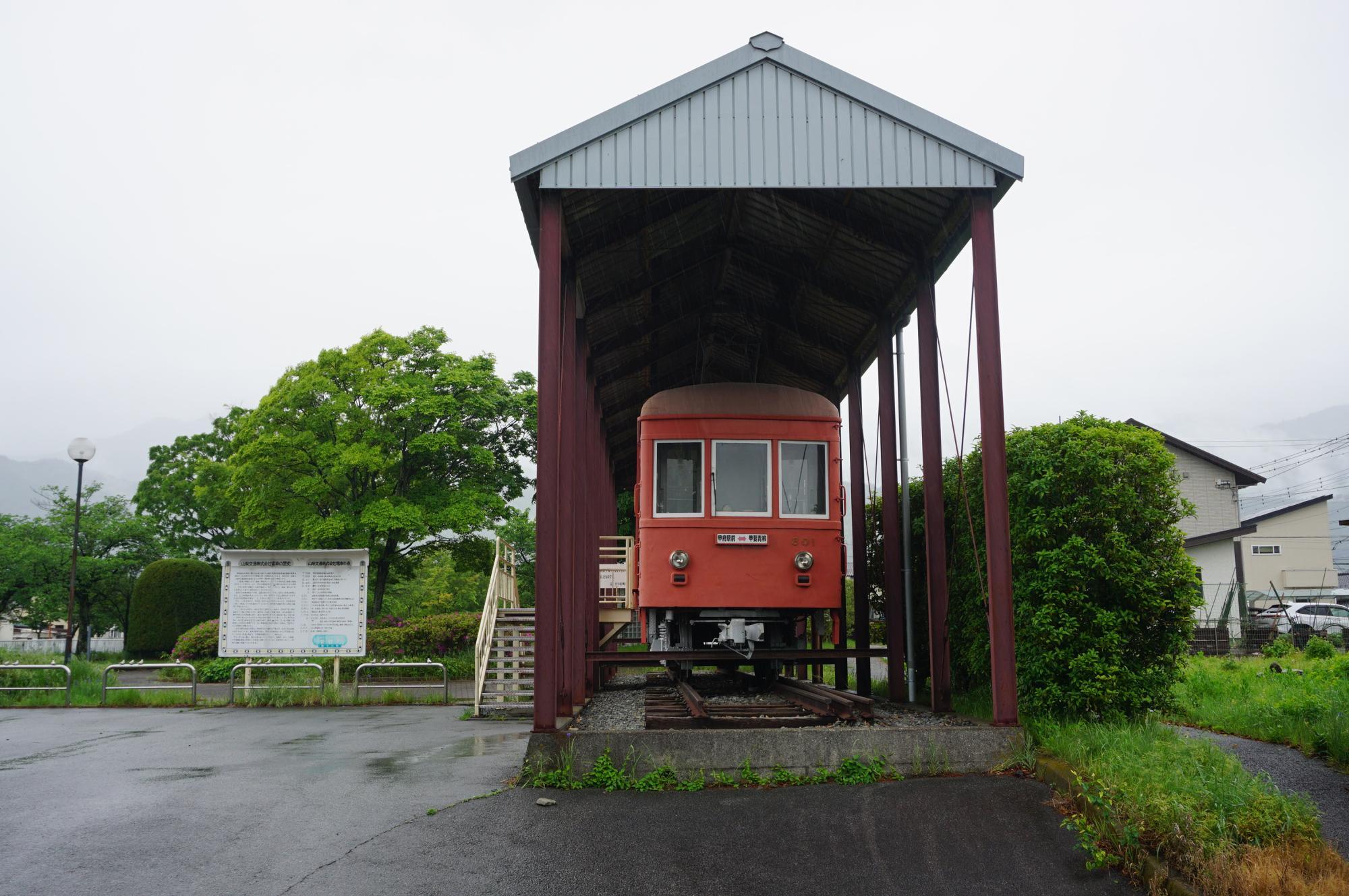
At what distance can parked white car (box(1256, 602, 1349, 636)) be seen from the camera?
23922 mm

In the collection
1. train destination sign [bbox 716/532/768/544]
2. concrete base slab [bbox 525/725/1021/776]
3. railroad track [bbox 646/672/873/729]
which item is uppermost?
train destination sign [bbox 716/532/768/544]

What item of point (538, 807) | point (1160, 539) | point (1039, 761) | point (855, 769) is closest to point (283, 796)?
point (538, 807)

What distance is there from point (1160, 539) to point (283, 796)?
700cm

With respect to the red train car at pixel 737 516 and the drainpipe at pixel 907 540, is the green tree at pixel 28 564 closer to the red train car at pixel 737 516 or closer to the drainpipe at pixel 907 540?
the red train car at pixel 737 516

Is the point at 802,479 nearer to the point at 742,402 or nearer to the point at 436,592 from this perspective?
the point at 742,402

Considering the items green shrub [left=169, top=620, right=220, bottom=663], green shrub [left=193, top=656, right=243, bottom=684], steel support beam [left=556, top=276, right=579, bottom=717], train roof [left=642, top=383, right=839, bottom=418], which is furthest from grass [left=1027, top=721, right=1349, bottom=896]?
green shrub [left=169, top=620, right=220, bottom=663]

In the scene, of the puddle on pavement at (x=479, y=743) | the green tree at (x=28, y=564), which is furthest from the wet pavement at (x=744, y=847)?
the green tree at (x=28, y=564)

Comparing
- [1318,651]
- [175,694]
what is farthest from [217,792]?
[1318,651]

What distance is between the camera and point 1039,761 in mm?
7348

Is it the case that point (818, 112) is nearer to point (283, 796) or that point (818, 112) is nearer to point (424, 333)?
point (283, 796)

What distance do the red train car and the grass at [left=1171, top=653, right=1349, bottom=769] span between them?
3697 millimetres

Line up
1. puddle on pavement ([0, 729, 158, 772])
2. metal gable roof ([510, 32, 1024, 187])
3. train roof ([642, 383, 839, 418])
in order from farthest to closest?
train roof ([642, 383, 839, 418])
puddle on pavement ([0, 729, 158, 772])
metal gable roof ([510, 32, 1024, 187])

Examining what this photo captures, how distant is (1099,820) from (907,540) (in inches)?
196

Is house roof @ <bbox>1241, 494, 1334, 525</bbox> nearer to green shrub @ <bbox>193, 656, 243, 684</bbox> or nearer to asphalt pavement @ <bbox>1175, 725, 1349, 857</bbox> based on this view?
asphalt pavement @ <bbox>1175, 725, 1349, 857</bbox>
